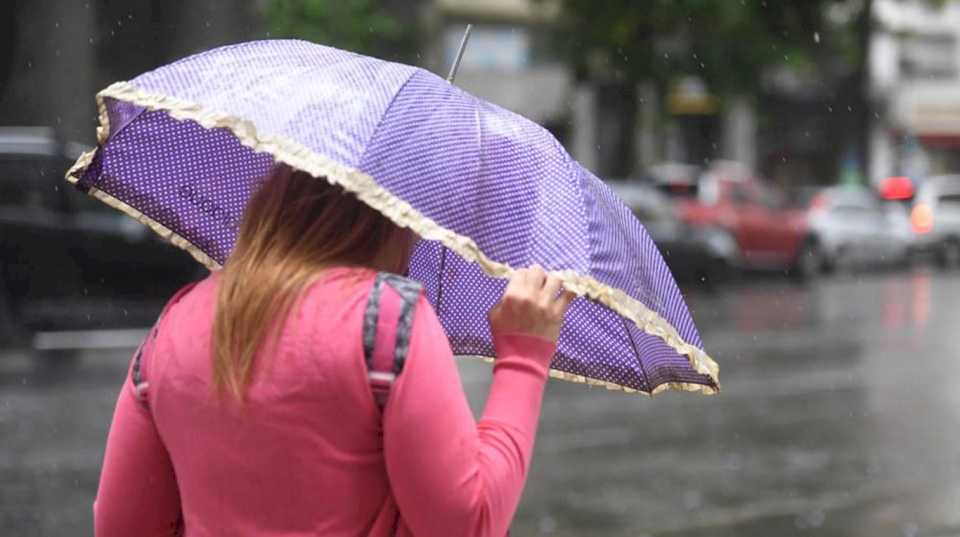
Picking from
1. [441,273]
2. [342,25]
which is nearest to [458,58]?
[441,273]

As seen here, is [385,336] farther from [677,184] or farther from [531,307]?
[677,184]

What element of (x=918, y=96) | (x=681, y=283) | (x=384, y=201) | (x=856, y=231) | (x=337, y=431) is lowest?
(x=918, y=96)

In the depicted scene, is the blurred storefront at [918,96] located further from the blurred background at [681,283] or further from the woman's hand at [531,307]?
the woman's hand at [531,307]

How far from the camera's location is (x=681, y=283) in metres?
19.6

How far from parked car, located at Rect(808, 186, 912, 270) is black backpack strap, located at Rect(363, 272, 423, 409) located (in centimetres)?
2355

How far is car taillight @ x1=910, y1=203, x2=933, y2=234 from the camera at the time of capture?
28.8m

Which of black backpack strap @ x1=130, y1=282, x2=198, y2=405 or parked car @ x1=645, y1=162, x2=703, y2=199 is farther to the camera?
parked car @ x1=645, y1=162, x2=703, y2=199

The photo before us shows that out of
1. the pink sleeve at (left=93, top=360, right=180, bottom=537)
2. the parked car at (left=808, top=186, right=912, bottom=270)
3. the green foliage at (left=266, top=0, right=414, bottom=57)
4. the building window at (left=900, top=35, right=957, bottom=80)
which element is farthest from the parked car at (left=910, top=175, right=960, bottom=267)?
the pink sleeve at (left=93, top=360, right=180, bottom=537)

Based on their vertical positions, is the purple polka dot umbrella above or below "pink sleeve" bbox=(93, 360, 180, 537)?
above

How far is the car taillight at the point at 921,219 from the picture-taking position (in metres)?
28.8

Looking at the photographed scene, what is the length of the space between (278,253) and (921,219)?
2879cm

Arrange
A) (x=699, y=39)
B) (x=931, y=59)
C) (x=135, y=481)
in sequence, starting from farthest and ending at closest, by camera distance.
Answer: (x=931, y=59), (x=699, y=39), (x=135, y=481)

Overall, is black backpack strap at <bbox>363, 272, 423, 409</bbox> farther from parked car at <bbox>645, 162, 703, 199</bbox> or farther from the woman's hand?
parked car at <bbox>645, 162, 703, 199</bbox>

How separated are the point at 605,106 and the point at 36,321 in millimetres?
27409
